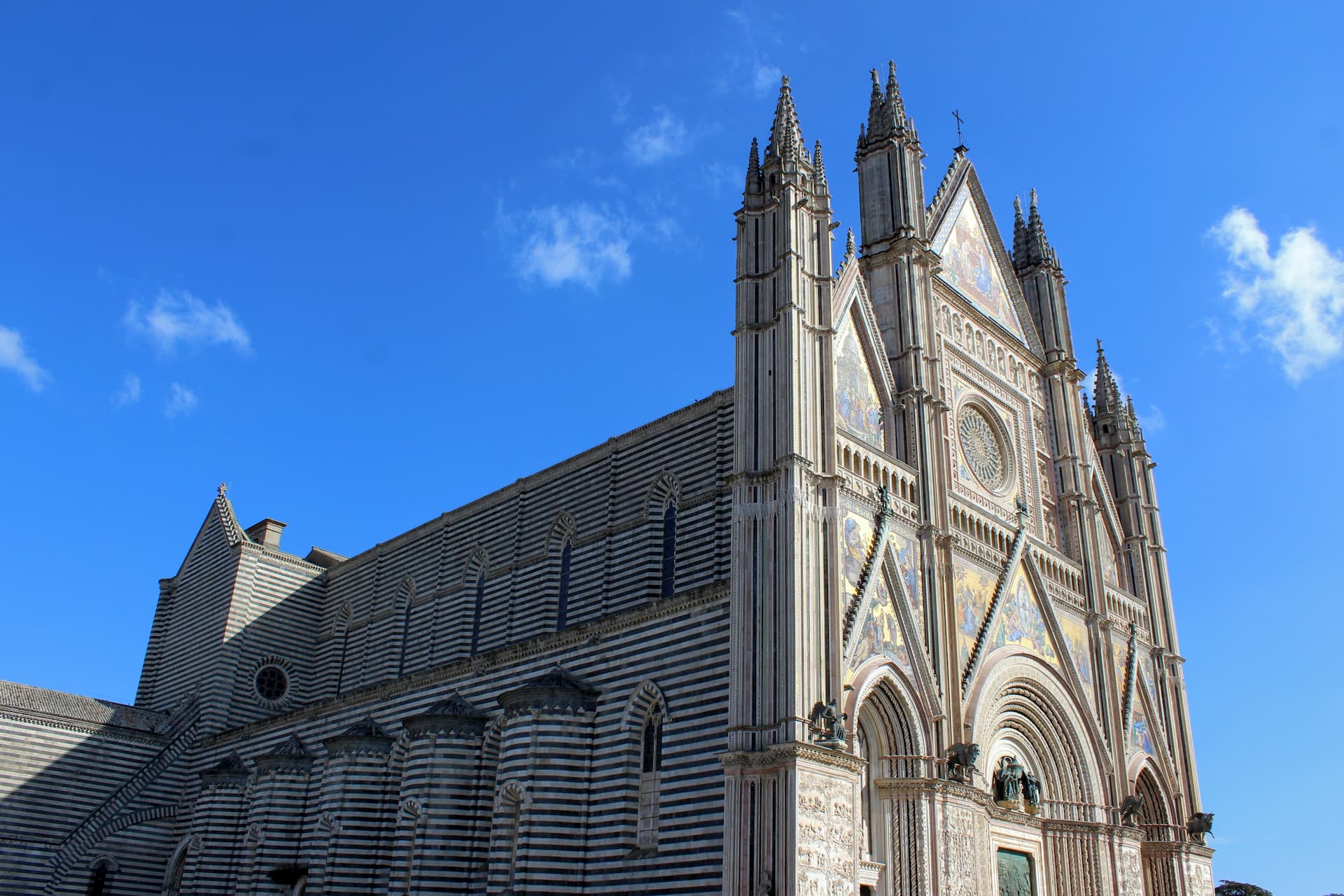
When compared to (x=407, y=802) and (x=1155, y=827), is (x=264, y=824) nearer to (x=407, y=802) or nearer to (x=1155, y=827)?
(x=407, y=802)

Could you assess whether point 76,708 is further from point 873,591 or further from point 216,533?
point 873,591

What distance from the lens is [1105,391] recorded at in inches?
1189

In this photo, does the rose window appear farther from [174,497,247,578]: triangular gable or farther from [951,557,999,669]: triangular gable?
[174,497,247,578]: triangular gable

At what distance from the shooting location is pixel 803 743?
1559cm

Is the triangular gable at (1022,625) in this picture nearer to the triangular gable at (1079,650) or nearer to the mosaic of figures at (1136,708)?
the triangular gable at (1079,650)

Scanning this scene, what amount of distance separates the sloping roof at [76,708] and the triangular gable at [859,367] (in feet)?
79.0

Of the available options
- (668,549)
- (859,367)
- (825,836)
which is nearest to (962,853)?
(825,836)

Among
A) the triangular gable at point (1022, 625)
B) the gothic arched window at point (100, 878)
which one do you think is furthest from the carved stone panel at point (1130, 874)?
the gothic arched window at point (100, 878)

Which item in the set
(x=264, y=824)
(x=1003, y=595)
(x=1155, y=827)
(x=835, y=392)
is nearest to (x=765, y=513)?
(x=835, y=392)

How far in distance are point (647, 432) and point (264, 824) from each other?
41.9ft

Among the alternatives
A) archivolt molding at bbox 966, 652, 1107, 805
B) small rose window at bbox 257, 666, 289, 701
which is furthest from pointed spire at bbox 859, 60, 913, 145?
small rose window at bbox 257, 666, 289, 701

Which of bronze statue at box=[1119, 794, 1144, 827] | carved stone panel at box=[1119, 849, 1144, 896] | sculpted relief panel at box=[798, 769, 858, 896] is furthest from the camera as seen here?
bronze statue at box=[1119, 794, 1144, 827]

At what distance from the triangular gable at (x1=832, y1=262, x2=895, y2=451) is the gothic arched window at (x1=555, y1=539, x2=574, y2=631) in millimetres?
8807

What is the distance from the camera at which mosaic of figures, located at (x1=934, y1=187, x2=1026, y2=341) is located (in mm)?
25719
